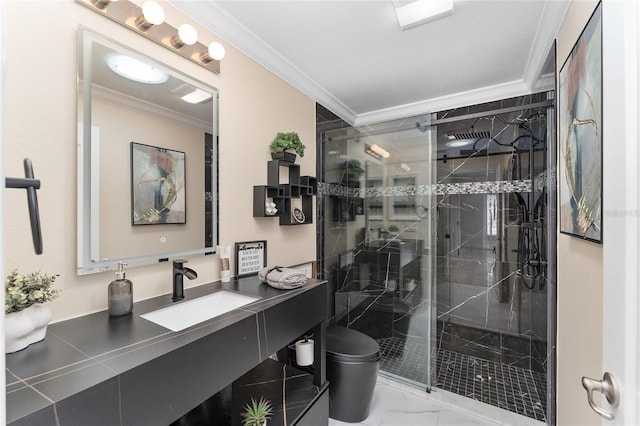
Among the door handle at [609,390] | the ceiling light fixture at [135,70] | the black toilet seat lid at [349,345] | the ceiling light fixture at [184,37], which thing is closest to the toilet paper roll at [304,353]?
the black toilet seat lid at [349,345]

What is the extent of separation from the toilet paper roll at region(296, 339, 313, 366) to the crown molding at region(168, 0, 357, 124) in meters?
1.85

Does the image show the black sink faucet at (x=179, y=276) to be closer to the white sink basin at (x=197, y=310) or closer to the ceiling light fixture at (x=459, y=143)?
the white sink basin at (x=197, y=310)

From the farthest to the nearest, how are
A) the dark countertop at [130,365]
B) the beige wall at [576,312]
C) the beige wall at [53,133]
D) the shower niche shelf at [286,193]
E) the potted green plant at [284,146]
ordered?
the potted green plant at [284,146]
the shower niche shelf at [286,193]
the beige wall at [576,312]
the beige wall at [53,133]
the dark countertop at [130,365]

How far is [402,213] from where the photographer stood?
2812 millimetres

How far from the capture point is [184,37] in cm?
133

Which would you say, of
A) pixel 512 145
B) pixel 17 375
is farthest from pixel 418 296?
pixel 17 375

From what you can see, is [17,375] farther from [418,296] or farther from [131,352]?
[418,296]

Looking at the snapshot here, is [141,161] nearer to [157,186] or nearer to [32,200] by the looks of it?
[157,186]

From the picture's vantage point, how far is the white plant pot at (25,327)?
2.49ft

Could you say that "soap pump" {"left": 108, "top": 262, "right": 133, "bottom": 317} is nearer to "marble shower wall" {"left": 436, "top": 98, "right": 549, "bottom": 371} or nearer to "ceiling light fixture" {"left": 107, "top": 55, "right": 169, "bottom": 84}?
"ceiling light fixture" {"left": 107, "top": 55, "right": 169, "bottom": 84}

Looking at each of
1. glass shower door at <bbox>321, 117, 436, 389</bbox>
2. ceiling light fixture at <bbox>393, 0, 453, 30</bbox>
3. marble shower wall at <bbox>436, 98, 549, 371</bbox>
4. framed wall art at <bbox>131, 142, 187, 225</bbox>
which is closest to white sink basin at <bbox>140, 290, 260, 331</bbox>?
framed wall art at <bbox>131, 142, 187, 225</bbox>

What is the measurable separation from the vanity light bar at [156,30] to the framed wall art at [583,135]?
1603mm

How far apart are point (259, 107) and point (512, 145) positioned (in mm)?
2139

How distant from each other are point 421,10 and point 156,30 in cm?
132
